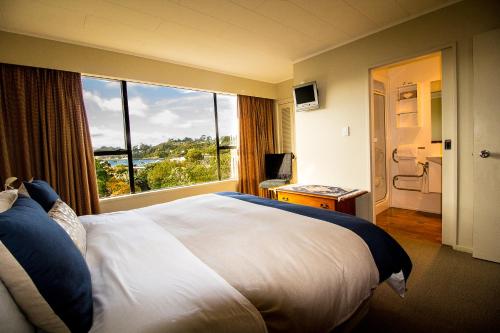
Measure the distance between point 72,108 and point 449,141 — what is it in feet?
13.6

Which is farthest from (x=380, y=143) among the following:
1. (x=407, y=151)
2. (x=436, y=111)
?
(x=436, y=111)

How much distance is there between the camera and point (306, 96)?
3480mm

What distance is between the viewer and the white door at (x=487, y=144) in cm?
207

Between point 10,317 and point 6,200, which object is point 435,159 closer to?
point 10,317

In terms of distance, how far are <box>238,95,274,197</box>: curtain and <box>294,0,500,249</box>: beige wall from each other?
1.11 meters

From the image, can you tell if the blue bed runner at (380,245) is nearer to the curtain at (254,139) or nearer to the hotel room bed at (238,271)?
the hotel room bed at (238,271)

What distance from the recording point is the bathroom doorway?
144 inches

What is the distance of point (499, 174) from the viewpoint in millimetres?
2080

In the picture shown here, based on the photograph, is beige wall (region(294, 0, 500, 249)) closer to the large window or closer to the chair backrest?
the chair backrest

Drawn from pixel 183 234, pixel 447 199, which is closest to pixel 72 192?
pixel 183 234

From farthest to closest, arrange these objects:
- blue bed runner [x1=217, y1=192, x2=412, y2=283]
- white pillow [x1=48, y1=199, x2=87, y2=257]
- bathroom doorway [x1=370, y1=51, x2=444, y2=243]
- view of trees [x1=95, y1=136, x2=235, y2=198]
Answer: bathroom doorway [x1=370, y1=51, x2=444, y2=243] → view of trees [x1=95, y1=136, x2=235, y2=198] → blue bed runner [x1=217, y1=192, x2=412, y2=283] → white pillow [x1=48, y1=199, x2=87, y2=257]

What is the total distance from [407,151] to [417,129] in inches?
15.1

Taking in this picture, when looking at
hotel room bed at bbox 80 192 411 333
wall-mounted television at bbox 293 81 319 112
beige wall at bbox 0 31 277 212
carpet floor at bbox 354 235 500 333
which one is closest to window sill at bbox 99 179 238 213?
beige wall at bbox 0 31 277 212

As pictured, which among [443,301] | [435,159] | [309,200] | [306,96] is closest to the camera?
[443,301]
